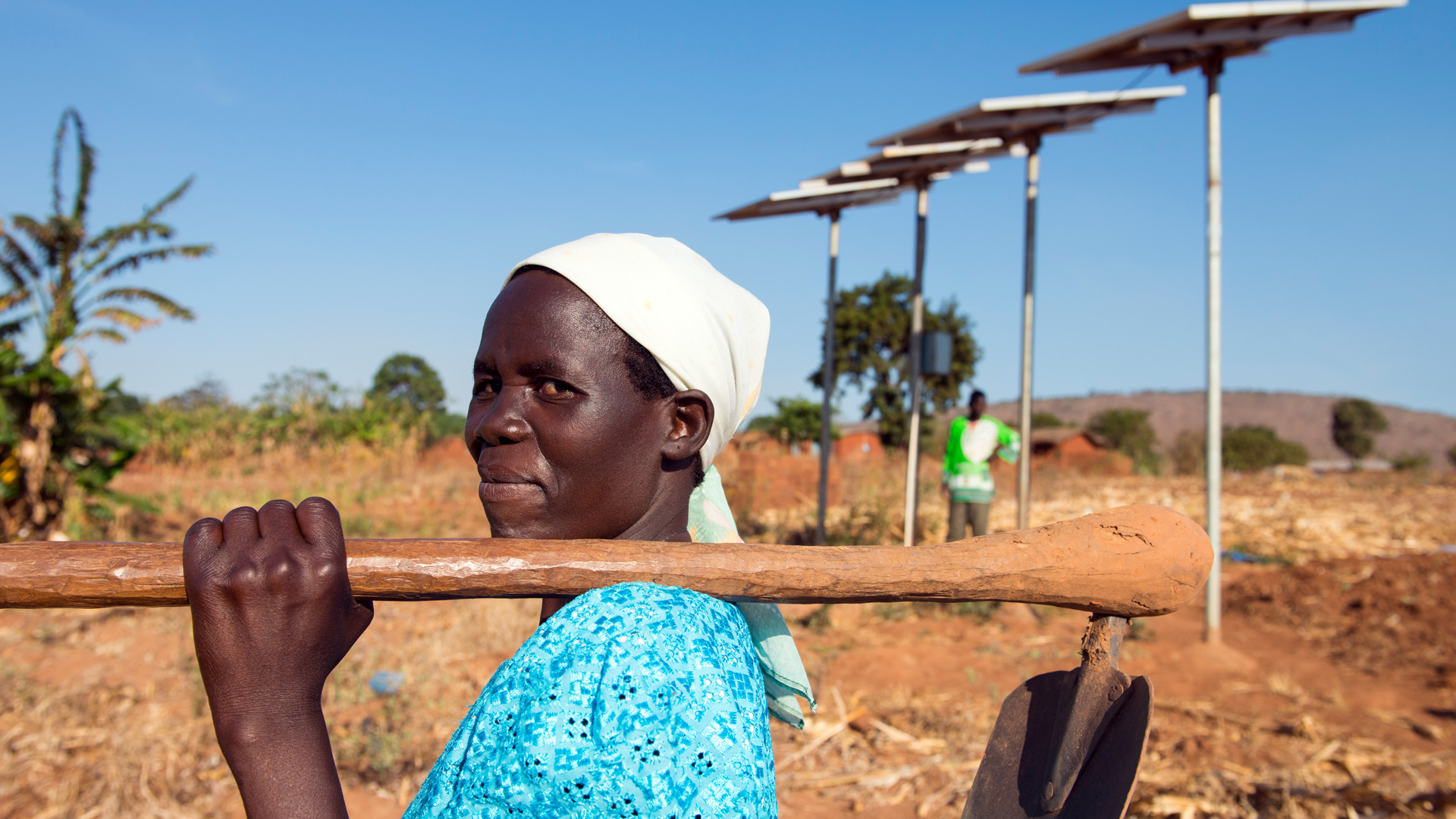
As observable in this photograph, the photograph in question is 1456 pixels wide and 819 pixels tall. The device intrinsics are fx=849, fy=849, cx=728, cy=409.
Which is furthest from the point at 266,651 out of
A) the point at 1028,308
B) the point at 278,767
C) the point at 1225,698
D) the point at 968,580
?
the point at 1028,308

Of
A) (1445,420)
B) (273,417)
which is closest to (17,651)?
(273,417)

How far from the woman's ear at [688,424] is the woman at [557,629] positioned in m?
0.04

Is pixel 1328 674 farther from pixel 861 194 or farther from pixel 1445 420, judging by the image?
pixel 1445 420

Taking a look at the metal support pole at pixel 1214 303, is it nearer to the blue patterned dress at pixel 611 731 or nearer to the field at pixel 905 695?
the field at pixel 905 695

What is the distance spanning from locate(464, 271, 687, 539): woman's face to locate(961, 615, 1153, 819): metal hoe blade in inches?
26.3

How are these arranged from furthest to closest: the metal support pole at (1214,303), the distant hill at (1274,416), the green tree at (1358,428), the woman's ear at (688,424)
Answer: the distant hill at (1274,416) → the green tree at (1358,428) → the metal support pole at (1214,303) → the woman's ear at (688,424)

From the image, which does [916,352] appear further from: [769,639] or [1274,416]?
[1274,416]

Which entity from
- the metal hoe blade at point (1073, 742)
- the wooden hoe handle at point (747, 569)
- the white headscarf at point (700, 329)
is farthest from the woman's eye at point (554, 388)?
the metal hoe blade at point (1073, 742)

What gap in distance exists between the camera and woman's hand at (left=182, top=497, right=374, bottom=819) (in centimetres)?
86

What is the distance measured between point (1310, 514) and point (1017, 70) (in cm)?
1279

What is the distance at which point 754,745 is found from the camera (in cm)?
95

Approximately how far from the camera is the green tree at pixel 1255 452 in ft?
113

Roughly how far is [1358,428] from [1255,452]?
13.6 meters

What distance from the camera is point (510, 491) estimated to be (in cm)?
117
